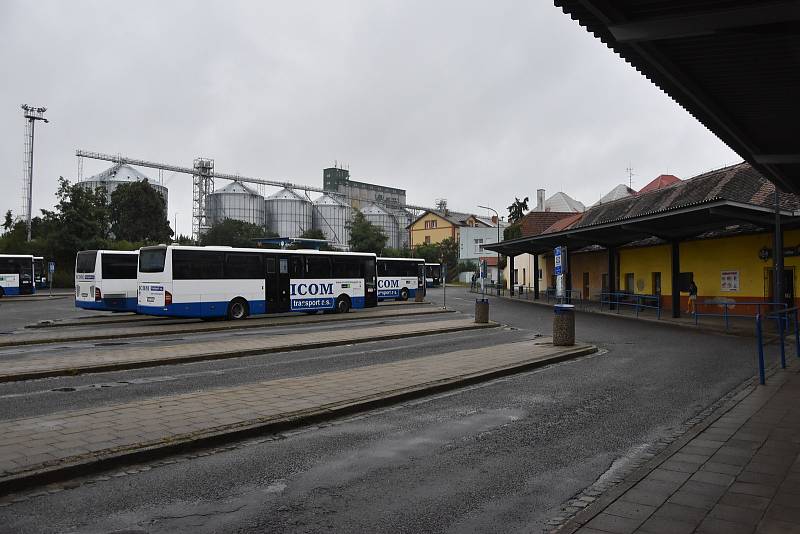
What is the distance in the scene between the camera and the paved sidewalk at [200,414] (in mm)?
5930

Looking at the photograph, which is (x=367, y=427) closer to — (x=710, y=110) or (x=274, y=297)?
(x=710, y=110)

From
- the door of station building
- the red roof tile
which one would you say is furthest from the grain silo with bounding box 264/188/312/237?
the door of station building

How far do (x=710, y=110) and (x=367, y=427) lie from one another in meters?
6.91

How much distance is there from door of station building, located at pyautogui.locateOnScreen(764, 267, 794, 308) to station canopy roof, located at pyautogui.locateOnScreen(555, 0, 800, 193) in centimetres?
1724

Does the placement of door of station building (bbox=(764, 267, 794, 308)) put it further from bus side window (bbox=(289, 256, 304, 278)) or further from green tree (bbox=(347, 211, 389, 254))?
green tree (bbox=(347, 211, 389, 254))

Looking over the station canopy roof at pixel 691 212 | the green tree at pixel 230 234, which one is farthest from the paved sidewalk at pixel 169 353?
the green tree at pixel 230 234

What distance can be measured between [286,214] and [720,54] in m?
99.6

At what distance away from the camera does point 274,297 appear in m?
26.4

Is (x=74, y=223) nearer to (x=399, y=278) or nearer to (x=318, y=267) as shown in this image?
(x=399, y=278)

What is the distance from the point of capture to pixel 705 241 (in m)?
30.5

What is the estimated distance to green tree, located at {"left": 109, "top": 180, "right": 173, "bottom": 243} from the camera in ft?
233

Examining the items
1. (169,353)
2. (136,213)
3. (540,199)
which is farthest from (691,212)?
(136,213)

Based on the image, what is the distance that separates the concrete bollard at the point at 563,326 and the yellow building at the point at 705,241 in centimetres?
890

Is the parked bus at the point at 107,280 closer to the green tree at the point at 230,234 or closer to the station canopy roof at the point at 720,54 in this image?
the station canopy roof at the point at 720,54
